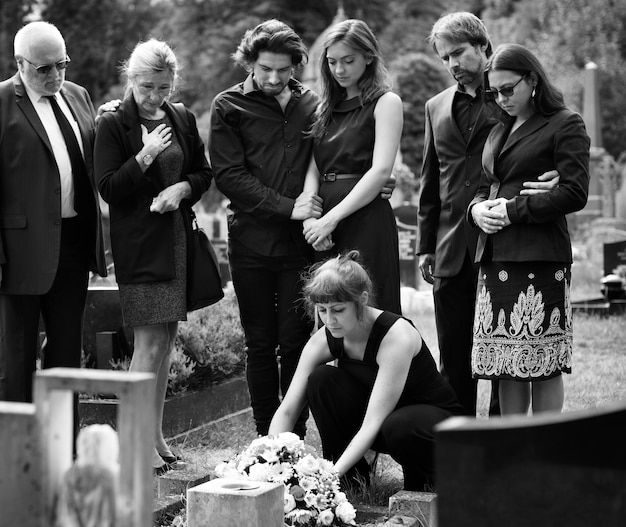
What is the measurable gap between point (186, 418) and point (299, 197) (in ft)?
5.97

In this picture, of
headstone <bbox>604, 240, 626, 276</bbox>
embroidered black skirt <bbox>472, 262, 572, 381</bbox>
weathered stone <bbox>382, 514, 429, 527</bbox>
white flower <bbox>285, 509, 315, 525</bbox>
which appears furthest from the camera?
headstone <bbox>604, 240, 626, 276</bbox>

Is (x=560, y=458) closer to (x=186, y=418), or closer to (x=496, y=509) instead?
(x=496, y=509)

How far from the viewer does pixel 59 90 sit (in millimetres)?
4453

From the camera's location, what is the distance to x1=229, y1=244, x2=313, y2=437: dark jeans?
4.59 m

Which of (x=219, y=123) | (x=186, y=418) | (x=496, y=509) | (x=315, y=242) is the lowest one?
(x=186, y=418)

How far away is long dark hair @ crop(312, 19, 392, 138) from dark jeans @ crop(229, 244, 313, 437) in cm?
67

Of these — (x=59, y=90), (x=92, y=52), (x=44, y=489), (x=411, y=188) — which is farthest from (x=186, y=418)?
(x=92, y=52)

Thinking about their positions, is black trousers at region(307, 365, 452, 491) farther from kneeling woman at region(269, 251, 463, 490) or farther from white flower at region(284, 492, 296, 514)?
white flower at region(284, 492, 296, 514)

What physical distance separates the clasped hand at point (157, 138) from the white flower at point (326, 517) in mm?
1891

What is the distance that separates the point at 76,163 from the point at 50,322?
744 mm

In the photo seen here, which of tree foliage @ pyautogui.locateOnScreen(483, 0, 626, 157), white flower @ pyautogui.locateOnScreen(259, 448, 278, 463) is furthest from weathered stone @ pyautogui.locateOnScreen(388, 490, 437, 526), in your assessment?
tree foliage @ pyautogui.locateOnScreen(483, 0, 626, 157)

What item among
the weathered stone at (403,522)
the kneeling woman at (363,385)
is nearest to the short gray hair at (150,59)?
the kneeling woman at (363,385)

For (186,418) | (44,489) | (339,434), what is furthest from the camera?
(186,418)

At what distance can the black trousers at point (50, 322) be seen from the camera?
428 cm
